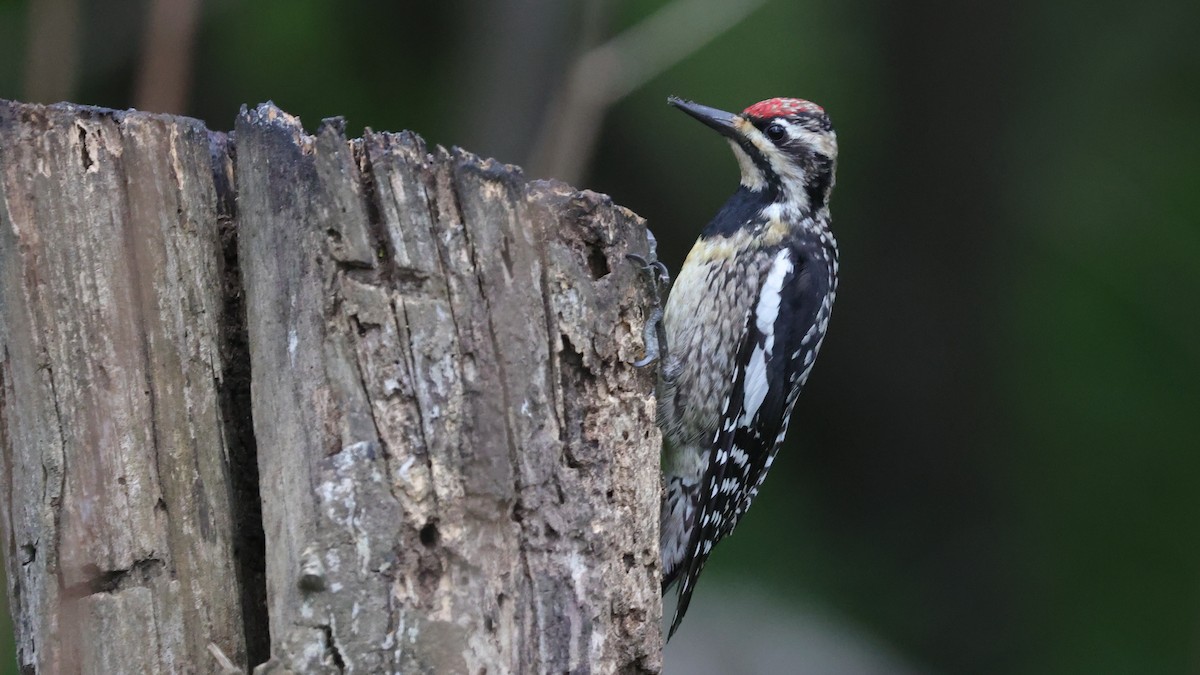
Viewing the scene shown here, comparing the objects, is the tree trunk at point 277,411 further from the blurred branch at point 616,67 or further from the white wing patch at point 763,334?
the blurred branch at point 616,67

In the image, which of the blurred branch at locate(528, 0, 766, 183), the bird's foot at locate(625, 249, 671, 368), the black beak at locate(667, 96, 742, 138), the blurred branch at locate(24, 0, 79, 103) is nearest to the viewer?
the bird's foot at locate(625, 249, 671, 368)

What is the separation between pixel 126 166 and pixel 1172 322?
450cm

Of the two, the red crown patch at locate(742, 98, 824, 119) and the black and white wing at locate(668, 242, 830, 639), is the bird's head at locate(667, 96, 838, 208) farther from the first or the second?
the black and white wing at locate(668, 242, 830, 639)

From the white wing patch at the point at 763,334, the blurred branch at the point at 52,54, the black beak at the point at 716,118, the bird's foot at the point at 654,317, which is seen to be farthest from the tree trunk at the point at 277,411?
the black beak at the point at 716,118

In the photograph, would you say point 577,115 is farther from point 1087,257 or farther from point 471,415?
point 1087,257

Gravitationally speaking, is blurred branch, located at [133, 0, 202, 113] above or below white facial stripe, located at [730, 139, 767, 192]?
above

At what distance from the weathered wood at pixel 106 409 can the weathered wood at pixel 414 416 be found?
13cm

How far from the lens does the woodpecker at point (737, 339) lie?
328 cm

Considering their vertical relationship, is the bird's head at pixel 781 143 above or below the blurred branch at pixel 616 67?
below

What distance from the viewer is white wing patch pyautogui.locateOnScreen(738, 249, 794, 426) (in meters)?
3.31

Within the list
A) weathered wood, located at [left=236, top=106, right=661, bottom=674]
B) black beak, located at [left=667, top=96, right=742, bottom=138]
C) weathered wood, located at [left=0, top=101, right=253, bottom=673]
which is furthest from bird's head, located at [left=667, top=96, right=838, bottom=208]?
weathered wood, located at [left=0, top=101, right=253, bottom=673]

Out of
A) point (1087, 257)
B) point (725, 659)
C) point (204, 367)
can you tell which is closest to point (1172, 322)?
point (1087, 257)

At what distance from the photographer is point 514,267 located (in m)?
1.97

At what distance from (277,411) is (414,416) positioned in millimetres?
221
